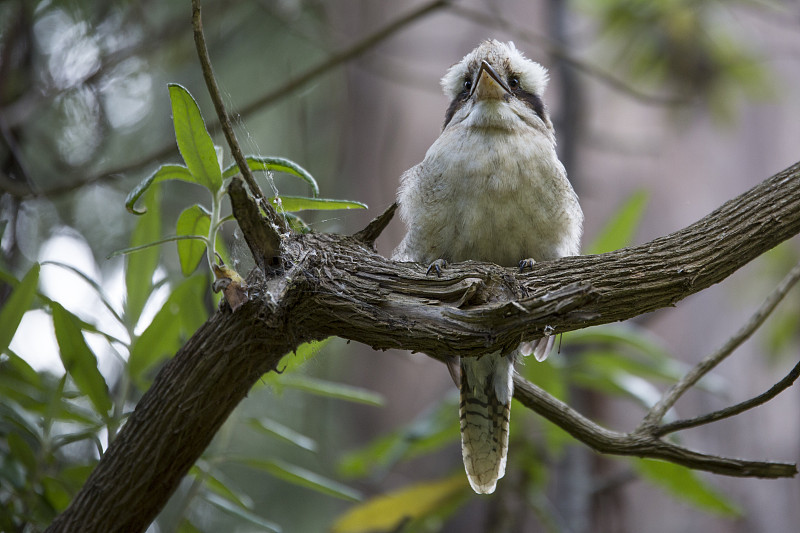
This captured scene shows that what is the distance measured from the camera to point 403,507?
9.16 feet

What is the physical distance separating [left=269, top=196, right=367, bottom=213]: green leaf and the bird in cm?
38

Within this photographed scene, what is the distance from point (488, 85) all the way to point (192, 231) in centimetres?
94

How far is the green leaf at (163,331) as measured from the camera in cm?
190

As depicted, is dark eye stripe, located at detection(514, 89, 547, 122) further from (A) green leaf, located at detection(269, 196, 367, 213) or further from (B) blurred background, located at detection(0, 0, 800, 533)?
(A) green leaf, located at detection(269, 196, 367, 213)

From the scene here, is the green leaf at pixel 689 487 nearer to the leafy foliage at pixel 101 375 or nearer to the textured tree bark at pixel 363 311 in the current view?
the leafy foliage at pixel 101 375

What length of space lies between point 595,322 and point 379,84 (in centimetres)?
365

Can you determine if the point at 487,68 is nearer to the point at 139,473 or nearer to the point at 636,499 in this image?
the point at 139,473

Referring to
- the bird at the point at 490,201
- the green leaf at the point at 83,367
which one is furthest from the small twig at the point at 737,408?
the green leaf at the point at 83,367

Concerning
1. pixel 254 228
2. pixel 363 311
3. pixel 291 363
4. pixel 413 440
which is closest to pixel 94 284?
pixel 291 363

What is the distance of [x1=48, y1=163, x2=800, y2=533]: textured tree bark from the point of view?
4.61ft

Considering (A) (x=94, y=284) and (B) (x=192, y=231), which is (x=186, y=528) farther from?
(B) (x=192, y=231)

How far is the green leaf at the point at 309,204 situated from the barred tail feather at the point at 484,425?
755 millimetres

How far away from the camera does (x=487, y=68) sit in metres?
2.09

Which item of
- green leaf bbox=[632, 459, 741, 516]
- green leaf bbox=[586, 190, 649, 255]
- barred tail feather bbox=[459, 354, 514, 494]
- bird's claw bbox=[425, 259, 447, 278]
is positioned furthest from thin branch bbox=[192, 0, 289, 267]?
green leaf bbox=[632, 459, 741, 516]
